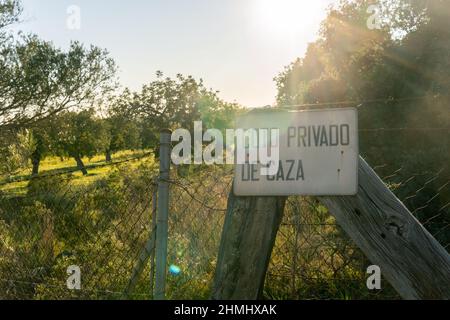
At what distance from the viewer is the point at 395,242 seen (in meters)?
1.94

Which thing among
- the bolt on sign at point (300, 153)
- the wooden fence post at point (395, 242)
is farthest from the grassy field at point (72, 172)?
the wooden fence post at point (395, 242)

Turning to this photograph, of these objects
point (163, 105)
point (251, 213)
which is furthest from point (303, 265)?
point (163, 105)

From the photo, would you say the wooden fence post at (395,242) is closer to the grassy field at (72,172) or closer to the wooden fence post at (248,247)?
the wooden fence post at (248,247)

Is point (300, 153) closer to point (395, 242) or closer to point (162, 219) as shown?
point (395, 242)

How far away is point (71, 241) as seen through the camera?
6336 mm

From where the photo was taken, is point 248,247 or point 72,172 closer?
point 248,247

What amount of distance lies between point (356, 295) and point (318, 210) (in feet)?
3.11

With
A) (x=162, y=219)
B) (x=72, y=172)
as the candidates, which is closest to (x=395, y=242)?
(x=162, y=219)

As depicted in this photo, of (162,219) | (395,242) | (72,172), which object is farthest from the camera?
(72,172)

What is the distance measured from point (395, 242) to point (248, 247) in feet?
2.00

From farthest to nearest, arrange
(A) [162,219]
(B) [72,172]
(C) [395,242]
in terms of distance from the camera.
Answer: (B) [72,172], (A) [162,219], (C) [395,242]

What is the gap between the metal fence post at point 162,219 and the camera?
262 cm

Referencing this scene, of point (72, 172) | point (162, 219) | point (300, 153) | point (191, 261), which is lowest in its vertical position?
point (191, 261)
